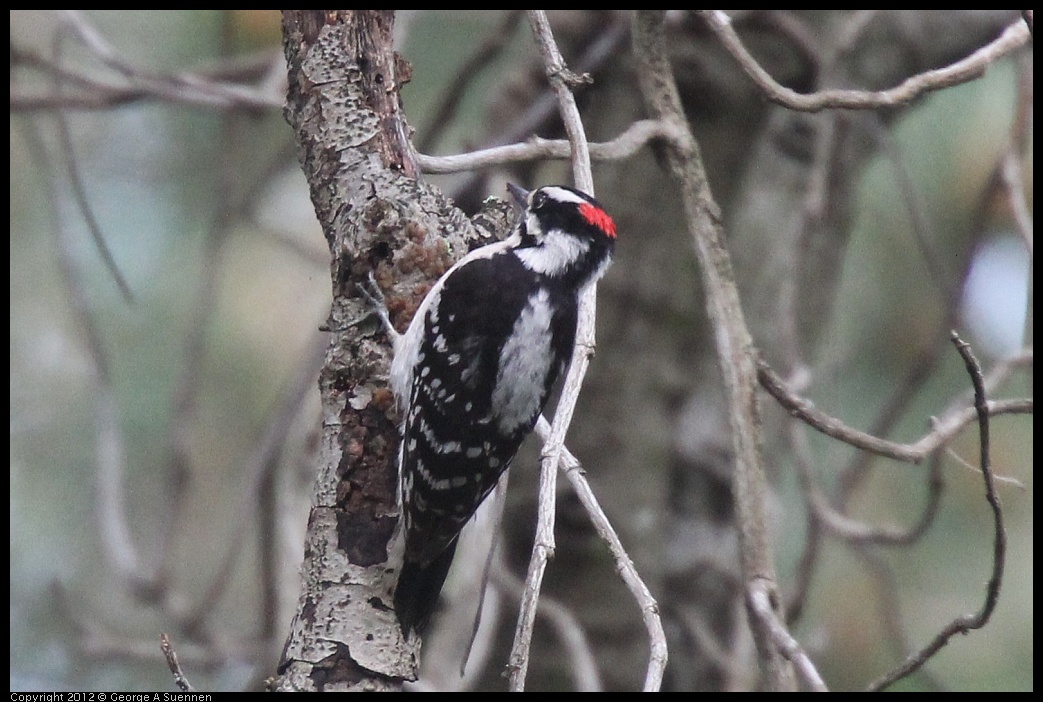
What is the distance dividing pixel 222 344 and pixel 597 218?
3679 mm

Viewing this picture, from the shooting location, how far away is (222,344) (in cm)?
614

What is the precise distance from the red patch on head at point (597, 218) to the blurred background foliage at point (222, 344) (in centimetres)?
276

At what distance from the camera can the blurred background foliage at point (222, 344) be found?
18.9 ft

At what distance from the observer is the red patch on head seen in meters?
3.00

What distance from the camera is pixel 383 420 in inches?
103

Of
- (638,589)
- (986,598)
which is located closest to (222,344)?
(638,589)

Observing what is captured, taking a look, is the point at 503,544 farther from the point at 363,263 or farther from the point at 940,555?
the point at 940,555

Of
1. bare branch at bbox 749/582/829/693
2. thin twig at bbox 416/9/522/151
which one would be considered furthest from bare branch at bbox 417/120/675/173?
thin twig at bbox 416/9/522/151

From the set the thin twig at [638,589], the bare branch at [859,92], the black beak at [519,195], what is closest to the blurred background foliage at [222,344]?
the black beak at [519,195]

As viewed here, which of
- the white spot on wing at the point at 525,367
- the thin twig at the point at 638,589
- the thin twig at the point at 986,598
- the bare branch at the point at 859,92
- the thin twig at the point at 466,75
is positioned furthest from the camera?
the thin twig at the point at 466,75

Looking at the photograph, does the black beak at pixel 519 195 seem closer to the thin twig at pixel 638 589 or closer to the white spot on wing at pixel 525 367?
the white spot on wing at pixel 525 367

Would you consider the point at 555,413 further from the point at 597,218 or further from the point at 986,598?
the point at 597,218

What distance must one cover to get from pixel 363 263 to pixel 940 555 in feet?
16.5

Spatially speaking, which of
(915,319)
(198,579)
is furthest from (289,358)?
(915,319)
